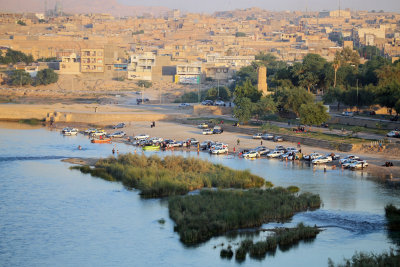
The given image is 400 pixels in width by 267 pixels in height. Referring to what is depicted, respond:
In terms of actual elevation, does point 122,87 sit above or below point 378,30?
below

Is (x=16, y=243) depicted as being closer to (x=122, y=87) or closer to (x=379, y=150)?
(x=379, y=150)

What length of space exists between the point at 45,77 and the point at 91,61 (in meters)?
7.38

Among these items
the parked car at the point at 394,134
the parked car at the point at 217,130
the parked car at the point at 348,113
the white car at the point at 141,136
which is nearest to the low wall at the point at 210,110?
the parked car at the point at 217,130

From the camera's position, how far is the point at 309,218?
80.0 feet

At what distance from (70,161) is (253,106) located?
48.3 feet

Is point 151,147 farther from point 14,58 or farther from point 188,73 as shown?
point 14,58

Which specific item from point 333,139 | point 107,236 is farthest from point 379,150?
point 107,236

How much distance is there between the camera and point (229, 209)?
23.9 meters

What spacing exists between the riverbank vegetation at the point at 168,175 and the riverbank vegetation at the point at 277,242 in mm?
6481

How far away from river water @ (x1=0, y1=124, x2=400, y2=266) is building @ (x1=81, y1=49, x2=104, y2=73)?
46.2 m

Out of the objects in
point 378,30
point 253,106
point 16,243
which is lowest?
point 16,243

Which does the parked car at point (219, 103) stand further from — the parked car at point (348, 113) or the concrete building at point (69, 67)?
the concrete building at point (69, 67)

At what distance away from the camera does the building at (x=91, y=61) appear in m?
81.0

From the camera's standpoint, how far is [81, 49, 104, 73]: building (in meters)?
81.0
